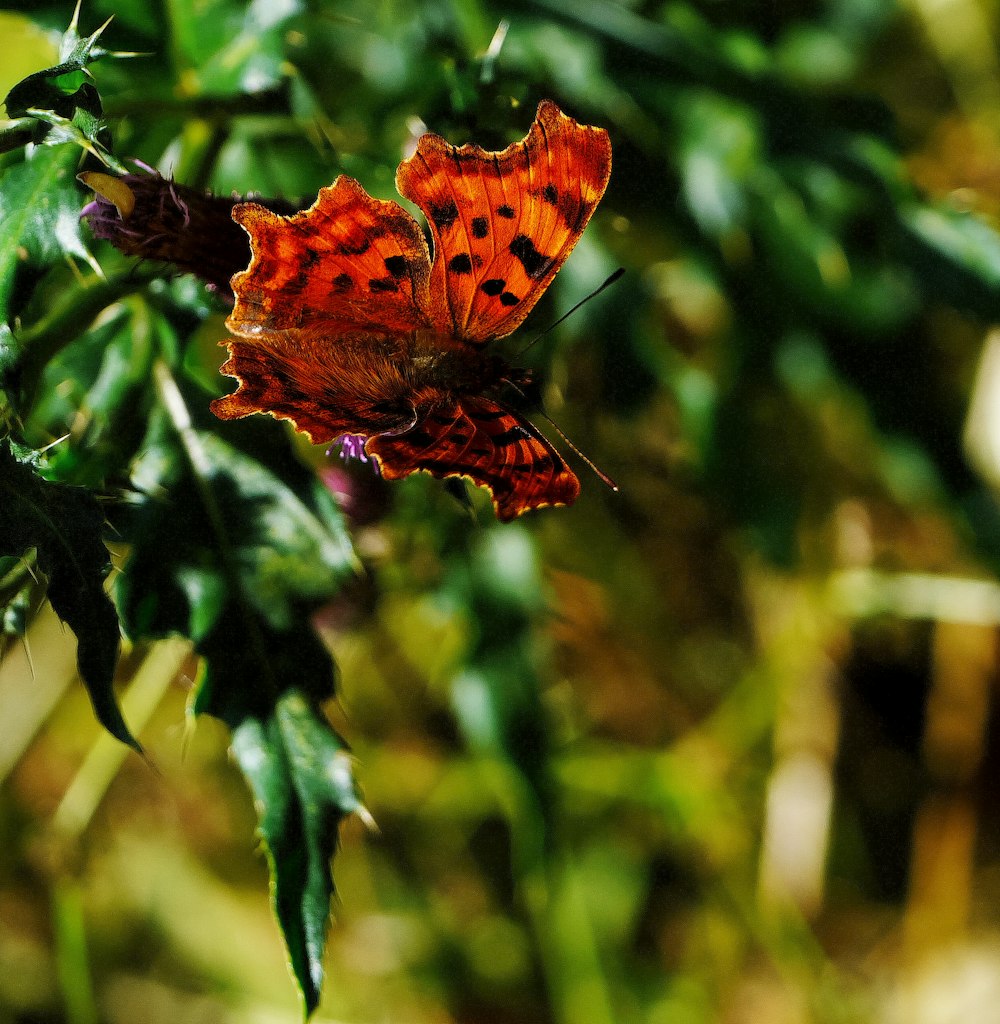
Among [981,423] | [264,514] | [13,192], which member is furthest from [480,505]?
[981,423]

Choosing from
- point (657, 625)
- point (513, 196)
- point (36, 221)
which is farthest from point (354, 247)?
point (657, 625)

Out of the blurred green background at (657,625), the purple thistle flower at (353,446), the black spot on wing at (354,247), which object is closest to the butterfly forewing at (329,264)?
the black spot on wing at (354,247)

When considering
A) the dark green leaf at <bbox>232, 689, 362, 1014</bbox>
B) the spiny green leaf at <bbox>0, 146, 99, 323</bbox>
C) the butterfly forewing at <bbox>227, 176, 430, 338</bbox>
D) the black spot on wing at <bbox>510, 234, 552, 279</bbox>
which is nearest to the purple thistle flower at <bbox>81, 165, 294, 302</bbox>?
the spiny green leaf at <bbox>0, 146, 99, 323</bbox>

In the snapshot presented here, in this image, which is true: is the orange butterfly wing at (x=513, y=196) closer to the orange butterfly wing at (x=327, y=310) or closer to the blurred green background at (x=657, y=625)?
the orange butterfly wing at (x=327, y=310)

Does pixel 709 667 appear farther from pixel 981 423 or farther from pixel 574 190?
pixel 574 190

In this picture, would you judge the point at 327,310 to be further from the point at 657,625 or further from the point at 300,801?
the point at 657,625

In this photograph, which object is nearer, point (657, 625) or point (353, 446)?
point (353, 446)

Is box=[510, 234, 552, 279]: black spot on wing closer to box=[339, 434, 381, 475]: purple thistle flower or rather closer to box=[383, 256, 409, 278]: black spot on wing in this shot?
box=[383, 256, 409, 278]: black spot on wing
